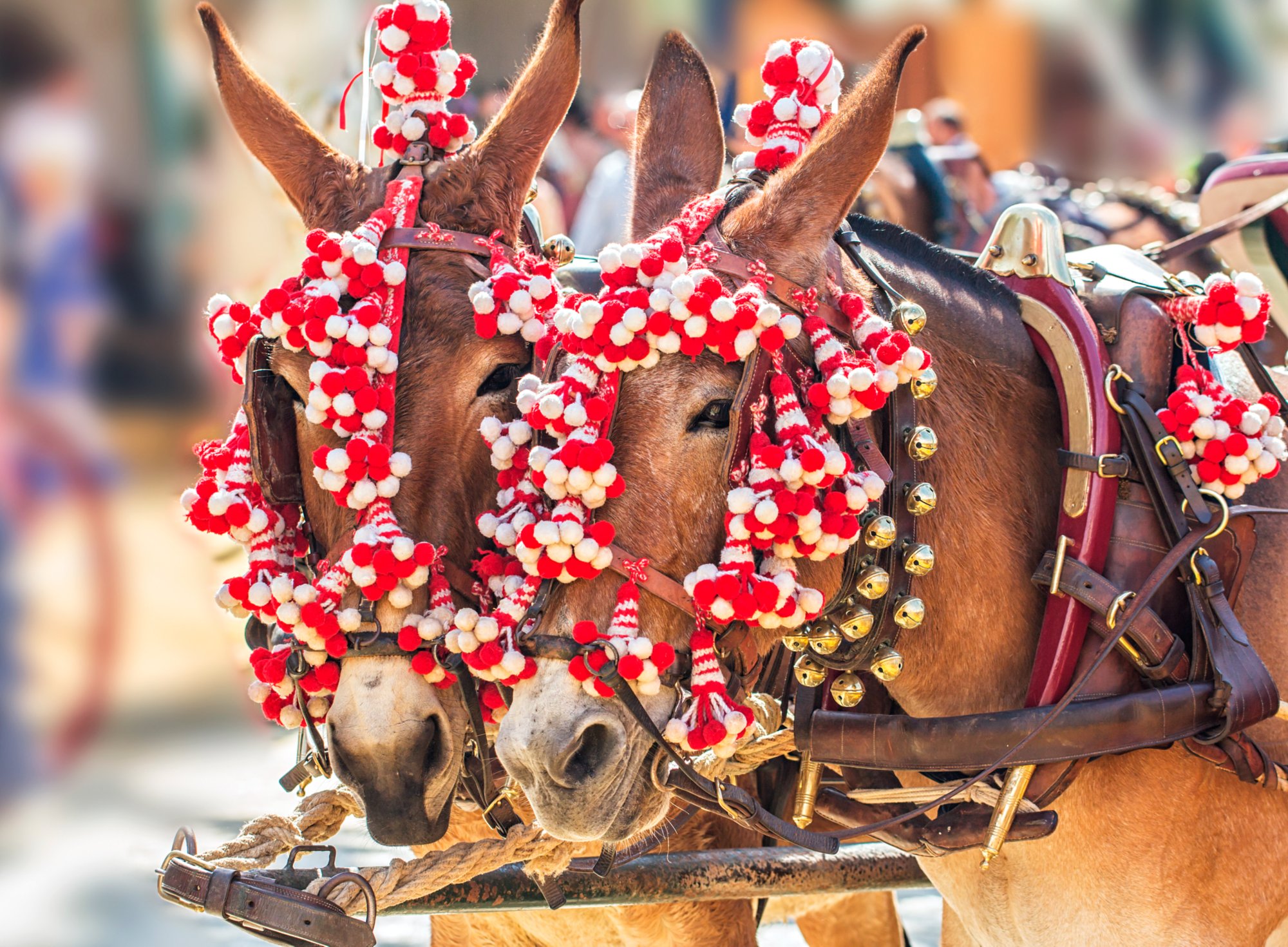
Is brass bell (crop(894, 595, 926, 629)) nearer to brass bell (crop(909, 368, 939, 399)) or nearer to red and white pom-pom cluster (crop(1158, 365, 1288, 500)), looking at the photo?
brass bell (crop(909, 368, 939, 399))

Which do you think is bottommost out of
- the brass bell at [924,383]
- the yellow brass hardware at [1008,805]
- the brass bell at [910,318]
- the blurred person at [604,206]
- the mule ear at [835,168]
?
the yellow brass hardware at [1008,805]

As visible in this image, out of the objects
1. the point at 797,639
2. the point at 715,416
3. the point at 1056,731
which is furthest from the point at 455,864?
the point at 1056,731

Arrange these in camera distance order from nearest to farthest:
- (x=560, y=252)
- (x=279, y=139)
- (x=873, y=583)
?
(x=873, y=583) → (x=279, y=139) → (x=560, y=252)

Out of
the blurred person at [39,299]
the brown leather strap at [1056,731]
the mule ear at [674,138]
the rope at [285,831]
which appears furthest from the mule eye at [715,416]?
the blurred person at [39,299]

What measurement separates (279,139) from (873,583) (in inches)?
60.6

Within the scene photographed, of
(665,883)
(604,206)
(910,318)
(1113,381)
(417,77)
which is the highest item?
(604,206)

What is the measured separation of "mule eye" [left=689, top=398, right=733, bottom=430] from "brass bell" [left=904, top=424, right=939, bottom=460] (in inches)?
14.2

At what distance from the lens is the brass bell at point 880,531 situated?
228 cm

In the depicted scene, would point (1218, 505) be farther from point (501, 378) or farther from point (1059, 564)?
point (501, 378)

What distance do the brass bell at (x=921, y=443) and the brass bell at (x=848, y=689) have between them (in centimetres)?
45

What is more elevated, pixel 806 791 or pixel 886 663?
pixel 886 663

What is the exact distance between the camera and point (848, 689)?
8.18ft

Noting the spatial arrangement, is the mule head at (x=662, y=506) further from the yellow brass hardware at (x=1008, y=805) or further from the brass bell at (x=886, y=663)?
the yellow brass hardware at (x=1008, y=805)

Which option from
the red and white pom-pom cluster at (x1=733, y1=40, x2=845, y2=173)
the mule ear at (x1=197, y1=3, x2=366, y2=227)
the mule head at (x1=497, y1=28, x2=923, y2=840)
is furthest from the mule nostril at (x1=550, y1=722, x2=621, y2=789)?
the mule ear at (x1=197, y1=3, x2=366, y2=227)
